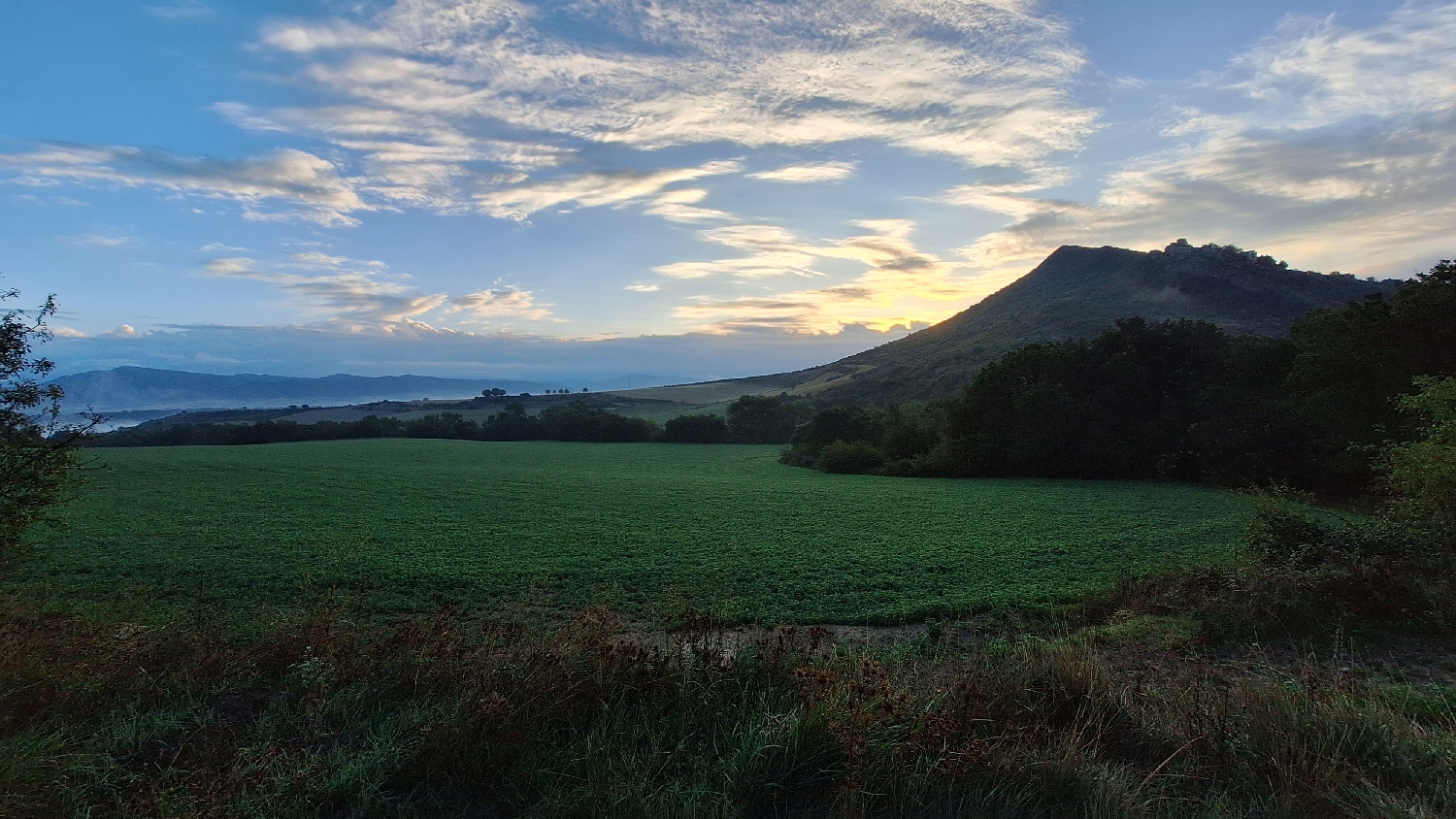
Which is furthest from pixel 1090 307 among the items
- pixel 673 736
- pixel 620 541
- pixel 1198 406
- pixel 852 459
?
pixel 673 736

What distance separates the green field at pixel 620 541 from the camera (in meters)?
13.8

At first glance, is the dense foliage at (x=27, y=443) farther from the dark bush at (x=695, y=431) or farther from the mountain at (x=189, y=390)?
the mountain at (x=189, y=390)

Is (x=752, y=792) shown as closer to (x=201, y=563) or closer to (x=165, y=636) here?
(x=165, y=636)

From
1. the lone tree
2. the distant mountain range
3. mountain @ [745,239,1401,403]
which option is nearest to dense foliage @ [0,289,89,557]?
the lone tree

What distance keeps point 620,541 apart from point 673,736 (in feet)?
54.1

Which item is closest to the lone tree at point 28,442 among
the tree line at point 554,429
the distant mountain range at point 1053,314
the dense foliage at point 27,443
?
the dense foliage at point 27,443

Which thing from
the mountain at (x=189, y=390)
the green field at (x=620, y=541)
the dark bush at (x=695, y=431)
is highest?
the mountain at (x=189, y=390)

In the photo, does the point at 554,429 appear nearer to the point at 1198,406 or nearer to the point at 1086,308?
the point at 1198,406

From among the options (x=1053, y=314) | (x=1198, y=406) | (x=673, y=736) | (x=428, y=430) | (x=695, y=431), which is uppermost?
(x=1053, y=314)

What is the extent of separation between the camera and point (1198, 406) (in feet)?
115

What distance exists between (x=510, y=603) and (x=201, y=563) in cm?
915

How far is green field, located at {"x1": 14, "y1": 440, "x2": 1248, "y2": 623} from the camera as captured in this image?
13.8 m

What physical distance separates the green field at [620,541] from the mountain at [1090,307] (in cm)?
5484

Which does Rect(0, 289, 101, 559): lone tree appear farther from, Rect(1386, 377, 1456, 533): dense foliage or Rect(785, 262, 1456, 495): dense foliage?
Rect(785, 262, 1456, 495): dense foliage
